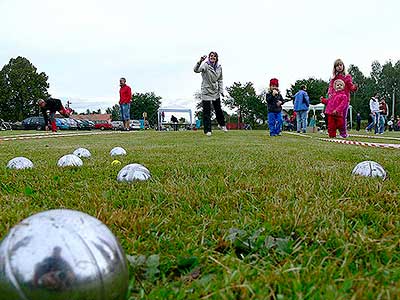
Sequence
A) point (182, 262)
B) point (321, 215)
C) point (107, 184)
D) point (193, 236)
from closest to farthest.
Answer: point (182, 262) → point (193, 236) → point (321, 215) → point (107, 184)

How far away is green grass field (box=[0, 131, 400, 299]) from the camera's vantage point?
4.57ft

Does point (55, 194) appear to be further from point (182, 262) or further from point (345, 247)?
point (345, 247)

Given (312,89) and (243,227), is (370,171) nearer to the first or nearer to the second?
Result: (243,227)

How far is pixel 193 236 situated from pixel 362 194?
4.06ft

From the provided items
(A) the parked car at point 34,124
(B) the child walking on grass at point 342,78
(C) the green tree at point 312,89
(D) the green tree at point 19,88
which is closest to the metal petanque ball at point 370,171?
(B) the child walking on grass at point 342,78

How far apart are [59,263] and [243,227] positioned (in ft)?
3.43

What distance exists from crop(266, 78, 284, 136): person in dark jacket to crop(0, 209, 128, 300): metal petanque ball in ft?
38.0

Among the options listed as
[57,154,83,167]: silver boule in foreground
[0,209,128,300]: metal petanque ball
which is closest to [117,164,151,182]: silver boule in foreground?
[57,154,83,167]: silver boule in foreground

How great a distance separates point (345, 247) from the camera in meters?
1.69

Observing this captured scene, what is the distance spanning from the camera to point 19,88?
64812mm

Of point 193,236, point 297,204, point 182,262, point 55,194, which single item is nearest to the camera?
point 182,262

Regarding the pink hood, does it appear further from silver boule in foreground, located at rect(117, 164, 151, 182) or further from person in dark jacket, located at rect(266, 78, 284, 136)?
silver boule in foreground, located at rect(117, 164, 151, 182)

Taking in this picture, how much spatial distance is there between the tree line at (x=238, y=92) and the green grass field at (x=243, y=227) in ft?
221

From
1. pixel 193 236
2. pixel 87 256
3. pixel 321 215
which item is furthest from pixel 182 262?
pixel 321 215
